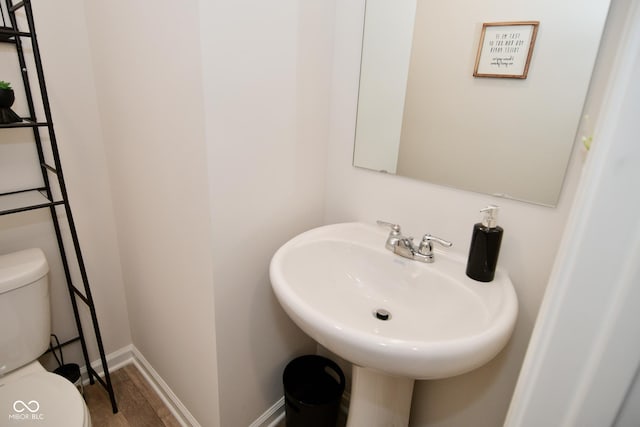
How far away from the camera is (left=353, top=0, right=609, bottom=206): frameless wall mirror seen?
816 millimetres

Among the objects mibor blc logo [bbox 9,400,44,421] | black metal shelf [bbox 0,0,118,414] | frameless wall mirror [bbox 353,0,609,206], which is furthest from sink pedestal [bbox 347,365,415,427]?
black metal shelf [bbox 0,0,118,414]

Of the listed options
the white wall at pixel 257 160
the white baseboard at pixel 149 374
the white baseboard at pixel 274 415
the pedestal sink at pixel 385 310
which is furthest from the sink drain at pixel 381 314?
the white baseboard at pixel 149 374

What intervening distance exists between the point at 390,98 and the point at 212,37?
60cm

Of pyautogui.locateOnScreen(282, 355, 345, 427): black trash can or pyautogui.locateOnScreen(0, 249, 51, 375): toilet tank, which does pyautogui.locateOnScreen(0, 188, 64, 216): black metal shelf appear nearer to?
pyautogui.locateOnScreen(0, 249, 51, 375): toilet tank

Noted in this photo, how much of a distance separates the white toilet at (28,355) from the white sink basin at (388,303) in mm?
816

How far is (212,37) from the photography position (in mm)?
849

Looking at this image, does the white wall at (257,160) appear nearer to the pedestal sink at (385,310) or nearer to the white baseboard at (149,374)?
the pedestal sink at (385,310)

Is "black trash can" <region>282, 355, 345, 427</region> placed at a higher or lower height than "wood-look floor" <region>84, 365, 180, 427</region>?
higher

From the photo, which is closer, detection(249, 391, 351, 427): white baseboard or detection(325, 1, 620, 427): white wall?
detection(325, 1, 620, 427): white wall

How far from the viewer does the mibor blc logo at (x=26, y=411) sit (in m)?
0.98

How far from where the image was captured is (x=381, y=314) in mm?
1047

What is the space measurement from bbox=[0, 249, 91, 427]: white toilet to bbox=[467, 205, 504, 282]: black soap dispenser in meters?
1.25

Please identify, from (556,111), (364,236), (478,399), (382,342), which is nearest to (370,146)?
(364,236)

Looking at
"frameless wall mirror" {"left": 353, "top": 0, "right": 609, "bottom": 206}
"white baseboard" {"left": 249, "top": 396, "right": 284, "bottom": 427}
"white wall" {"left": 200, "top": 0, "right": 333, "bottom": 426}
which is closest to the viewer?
"frameless wall mirror" {"left": 353, "top": 0, "right": 609, "bottom": 206}
